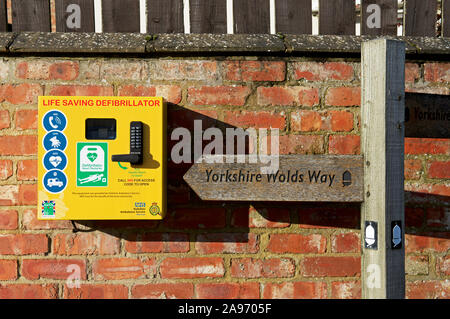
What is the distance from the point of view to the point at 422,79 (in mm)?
1841

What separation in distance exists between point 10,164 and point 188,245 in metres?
0.90

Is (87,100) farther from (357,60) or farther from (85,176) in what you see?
(357,60)

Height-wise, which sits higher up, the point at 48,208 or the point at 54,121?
the point at 54,121

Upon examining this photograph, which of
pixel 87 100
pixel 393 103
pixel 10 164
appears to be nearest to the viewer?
pixel 393 103

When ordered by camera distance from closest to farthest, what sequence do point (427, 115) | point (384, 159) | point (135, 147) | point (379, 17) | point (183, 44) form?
1. point (384, 159)
2. point (427, 115)
3. point (135, 147)
4. point (183, 44)
5. point (379, 17)

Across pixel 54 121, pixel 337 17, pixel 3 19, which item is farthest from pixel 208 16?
pixel 3 19

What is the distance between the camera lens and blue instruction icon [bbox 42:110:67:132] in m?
1.59

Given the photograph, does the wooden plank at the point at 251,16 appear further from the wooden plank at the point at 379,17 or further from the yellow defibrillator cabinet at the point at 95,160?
the yellow defibrillator cabinet at the point at 95,160

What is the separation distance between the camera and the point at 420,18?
190 centimetres

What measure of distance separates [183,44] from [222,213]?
0.81m

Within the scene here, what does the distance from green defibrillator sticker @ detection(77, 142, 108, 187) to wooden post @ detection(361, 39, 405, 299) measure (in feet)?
3.33

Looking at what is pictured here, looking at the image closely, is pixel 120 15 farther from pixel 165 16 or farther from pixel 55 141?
pixel 55 141

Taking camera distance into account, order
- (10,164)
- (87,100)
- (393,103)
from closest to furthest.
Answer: (393,103) < (87,100) < (10,164)

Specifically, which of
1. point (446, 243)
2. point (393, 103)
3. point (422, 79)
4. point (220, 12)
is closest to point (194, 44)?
point (220, 12)
